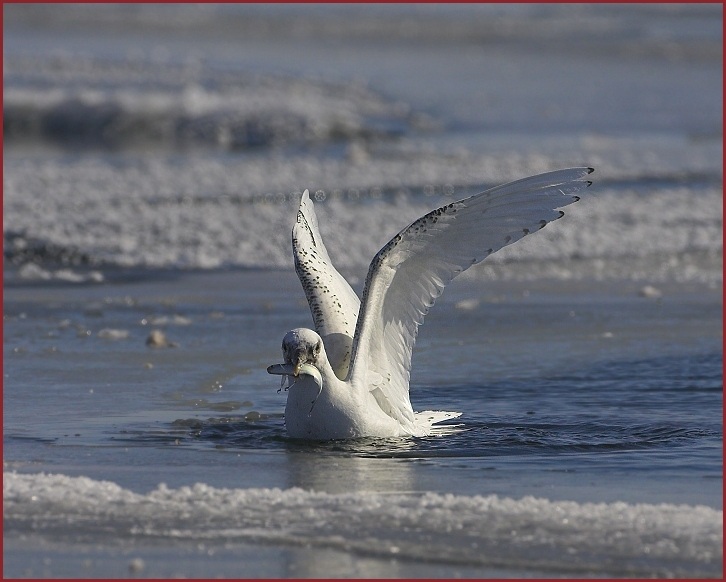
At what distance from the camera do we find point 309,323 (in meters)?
10.2

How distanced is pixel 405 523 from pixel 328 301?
2.15 meters

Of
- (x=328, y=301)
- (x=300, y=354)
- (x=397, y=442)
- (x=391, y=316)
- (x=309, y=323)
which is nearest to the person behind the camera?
(x=300, y=354)

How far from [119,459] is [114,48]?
33975 mm

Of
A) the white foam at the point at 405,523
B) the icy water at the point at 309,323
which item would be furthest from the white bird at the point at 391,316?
the white foam at the point at 405,523

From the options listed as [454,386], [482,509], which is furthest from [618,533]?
[454,386]

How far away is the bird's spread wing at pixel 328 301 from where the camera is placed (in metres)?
7.40

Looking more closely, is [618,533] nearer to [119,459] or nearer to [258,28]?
[119,459]

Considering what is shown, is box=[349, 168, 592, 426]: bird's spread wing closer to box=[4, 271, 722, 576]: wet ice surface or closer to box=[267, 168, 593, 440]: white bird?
box=[267, 168, 593, 440]: white bird

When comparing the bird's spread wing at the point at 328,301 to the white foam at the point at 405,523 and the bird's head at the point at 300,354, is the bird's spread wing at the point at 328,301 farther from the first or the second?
the white foam at the point at 405,523

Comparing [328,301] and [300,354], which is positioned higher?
[328,301]

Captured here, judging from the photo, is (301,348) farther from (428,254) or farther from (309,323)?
(309,323)

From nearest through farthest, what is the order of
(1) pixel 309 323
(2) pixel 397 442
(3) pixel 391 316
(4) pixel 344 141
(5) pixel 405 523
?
(5) pixel 405 523 → (2) pixel 397 442 → (3) pixel 391 316 → (1) pixel 309 323 → (4) pixel 344 141

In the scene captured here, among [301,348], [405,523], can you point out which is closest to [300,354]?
[301,348]

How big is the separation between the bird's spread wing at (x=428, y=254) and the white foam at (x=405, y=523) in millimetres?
1356
